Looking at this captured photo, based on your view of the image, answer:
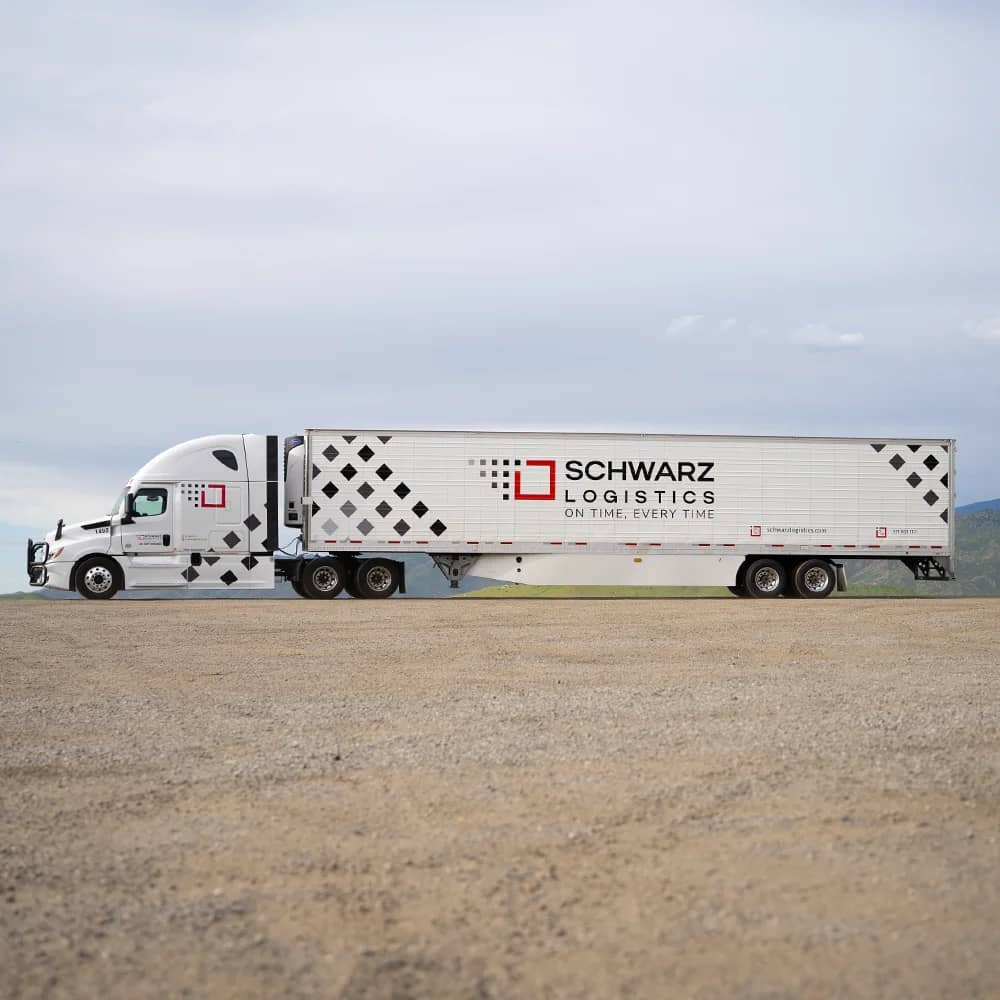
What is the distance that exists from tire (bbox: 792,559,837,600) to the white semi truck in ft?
0.11

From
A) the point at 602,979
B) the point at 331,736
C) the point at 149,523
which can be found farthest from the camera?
the point at 149,523

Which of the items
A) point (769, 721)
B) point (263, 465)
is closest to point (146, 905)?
point (769, 721)

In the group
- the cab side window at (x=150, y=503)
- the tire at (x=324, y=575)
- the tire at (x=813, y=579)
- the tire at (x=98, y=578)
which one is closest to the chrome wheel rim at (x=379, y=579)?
the tire at (x=324, y=575)

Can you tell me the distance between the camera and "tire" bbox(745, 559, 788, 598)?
2739cm

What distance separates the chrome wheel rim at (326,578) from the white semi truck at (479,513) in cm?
3

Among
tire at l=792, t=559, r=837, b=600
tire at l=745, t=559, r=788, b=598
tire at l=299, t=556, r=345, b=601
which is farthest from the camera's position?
tire at l=792, t=559, r=837, b=600

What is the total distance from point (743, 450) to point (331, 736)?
65.0 feet

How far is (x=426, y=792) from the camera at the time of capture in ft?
23.8

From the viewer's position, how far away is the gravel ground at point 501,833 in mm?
4707

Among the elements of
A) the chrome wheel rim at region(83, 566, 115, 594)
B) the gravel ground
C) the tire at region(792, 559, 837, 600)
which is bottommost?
the gravel ground

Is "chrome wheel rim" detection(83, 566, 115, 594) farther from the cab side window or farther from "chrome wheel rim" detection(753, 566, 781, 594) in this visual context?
"chrome wheel rim" detection(753, 566, 781, 594)

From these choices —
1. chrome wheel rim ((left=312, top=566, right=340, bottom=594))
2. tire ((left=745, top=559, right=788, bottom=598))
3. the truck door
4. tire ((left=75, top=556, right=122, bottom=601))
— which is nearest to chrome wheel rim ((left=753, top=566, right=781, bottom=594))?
tire ((left=745, top=559, right=788, bottom=598))

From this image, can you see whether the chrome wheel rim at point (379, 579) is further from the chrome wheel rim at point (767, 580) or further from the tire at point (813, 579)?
the tire at point (813, 579)

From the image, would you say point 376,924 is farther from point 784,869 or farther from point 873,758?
point 873,758
